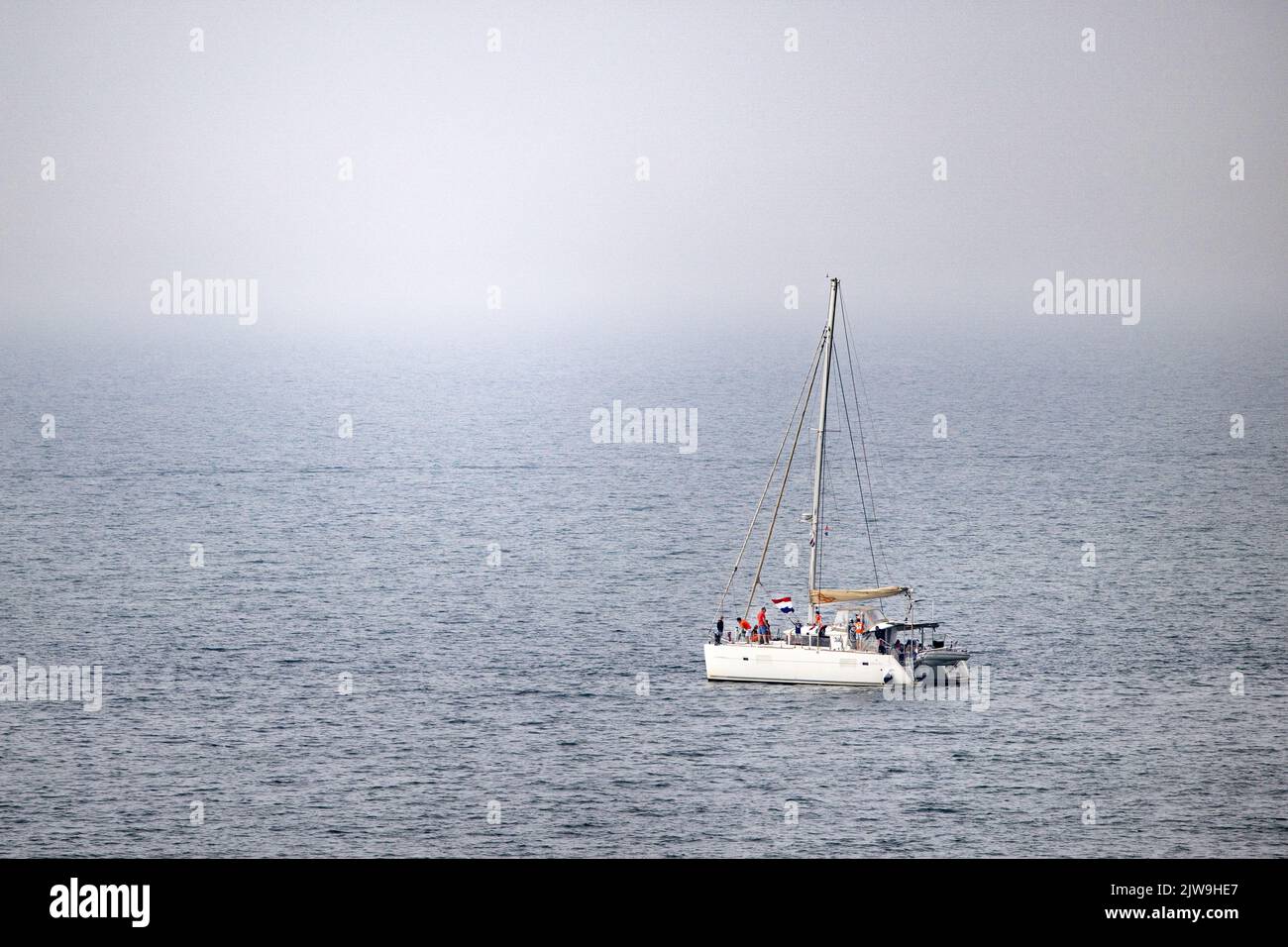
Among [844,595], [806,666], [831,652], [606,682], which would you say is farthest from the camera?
[606,682]

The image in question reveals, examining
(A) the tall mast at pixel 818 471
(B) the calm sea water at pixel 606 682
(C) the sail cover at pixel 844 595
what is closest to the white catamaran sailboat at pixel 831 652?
(C) the sail cover at pixel 844 595

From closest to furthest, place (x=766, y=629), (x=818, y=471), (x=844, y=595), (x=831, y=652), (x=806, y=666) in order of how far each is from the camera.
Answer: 1. (x=831, y=652)
2. (x=806, y=666)
3. (x=766, y=629)
4. (x=844, y=595)
5. (x=818, y=471)

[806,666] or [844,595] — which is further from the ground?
[844,595]

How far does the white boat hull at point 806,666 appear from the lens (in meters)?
81.6

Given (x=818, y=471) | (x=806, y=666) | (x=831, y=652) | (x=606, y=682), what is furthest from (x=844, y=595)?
(x=606, y=682)

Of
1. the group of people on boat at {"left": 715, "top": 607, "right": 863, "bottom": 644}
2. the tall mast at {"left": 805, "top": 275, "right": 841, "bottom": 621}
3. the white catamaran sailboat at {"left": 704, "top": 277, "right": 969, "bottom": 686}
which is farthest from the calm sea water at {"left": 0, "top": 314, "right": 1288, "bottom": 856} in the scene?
the tall mast at {"left": 805, "top": 275, "right": 841, "bottom": 621}

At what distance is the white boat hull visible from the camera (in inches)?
3214

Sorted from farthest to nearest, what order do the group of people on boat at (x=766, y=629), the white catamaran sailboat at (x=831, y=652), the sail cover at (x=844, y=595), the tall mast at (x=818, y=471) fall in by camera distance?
the tall mast at (x=818, y=471) < the sail cover at (x=844, y=595) < the group of people on boat at (x=766, y=629) < the white catamaran sailboat at (x=831, y=652)

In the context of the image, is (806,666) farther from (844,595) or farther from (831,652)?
(844,595)

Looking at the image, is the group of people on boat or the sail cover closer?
the group of people on boat

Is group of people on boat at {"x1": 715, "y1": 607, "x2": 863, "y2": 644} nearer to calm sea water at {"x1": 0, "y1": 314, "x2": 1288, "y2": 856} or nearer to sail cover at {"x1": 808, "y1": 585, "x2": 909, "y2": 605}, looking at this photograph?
sail cover at {"x1": 808, "y1": 585, "x2": 909, "y2": 605}

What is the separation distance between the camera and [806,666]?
269 ft

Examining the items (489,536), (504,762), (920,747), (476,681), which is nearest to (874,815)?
(920,747)

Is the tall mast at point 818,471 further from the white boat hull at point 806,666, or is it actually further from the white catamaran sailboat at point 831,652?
the white boat hull at point 806,666
